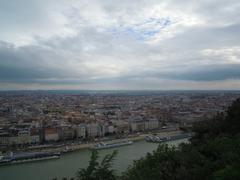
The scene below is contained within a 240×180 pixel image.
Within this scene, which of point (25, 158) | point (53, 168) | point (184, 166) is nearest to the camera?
point (184, 166)

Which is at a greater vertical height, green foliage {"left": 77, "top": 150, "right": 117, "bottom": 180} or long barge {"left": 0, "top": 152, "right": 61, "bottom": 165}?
green foliage {"left": 77, "top": 150, "right": 117, "bottom": 180}

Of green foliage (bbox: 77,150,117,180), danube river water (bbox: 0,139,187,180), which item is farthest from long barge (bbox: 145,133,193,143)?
green foliage (bbox: 77,150,117,180)

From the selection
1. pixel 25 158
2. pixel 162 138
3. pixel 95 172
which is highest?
pixel 95 172

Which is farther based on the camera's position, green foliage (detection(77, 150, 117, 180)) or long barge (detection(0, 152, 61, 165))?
long barge (detection(0, 152, 61, 165))

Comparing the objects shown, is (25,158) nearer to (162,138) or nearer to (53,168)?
(53,168)

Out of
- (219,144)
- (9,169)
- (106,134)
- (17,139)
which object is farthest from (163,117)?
(219,144)

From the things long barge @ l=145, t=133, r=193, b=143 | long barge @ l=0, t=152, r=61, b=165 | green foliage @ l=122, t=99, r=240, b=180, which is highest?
green foliage @ l=122, t=99, r=240, b=180

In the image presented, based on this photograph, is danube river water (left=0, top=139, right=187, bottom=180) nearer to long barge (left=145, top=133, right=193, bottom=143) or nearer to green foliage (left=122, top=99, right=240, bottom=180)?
green foliage (left=122, top=99, right=240, bottom=180)

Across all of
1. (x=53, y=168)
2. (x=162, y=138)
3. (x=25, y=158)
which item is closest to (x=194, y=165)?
(x=53, y=168)

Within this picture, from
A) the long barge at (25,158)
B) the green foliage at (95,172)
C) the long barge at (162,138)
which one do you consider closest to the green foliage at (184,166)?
the green foliage at (95,172)

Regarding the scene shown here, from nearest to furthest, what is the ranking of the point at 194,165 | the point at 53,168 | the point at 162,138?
the point at 194,165 → the point at 53,168 → the point at 162,138

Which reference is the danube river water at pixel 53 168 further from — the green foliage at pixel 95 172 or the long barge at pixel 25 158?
the green foliage at pixel 95 172

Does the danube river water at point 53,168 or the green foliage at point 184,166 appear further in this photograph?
the danube river water at point 53,168
